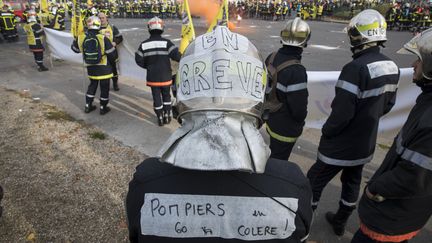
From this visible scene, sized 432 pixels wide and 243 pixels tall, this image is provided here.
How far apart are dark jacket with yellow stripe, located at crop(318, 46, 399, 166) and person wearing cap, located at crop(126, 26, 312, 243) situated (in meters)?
1.82

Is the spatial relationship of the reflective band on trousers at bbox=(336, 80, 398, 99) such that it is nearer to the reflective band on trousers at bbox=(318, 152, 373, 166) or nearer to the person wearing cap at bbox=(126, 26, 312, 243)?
the reflective band on trousers at bbox=(318, 152, 373, 166)

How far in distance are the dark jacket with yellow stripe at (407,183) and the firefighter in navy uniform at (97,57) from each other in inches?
220

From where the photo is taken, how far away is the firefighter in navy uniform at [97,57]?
20.0 ft

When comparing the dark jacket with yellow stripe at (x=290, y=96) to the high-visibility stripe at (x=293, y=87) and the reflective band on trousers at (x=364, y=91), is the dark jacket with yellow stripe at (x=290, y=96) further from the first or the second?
the reflective band on trousers at (x=364, y=91)

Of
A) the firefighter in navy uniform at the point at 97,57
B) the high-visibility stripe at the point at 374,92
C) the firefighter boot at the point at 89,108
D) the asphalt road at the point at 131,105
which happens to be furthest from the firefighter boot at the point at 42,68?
the high-visibility stripe at the point at 374,92

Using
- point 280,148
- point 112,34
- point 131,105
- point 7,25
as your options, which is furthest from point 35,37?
point 280,148

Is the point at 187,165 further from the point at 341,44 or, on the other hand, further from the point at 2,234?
the point at 341,44

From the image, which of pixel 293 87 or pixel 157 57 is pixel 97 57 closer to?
pixel 157 57

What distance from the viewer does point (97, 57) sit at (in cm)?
616

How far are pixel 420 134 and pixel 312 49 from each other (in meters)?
13.5

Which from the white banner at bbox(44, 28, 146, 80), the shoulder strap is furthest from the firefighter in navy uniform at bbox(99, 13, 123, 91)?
the shoulder strap

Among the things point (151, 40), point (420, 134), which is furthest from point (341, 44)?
point (420, 134)

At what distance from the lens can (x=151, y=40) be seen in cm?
553

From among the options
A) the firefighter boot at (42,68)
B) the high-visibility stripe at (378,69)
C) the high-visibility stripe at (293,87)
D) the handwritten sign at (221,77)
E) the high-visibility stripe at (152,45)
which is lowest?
the firefighter boot at (42,68)
